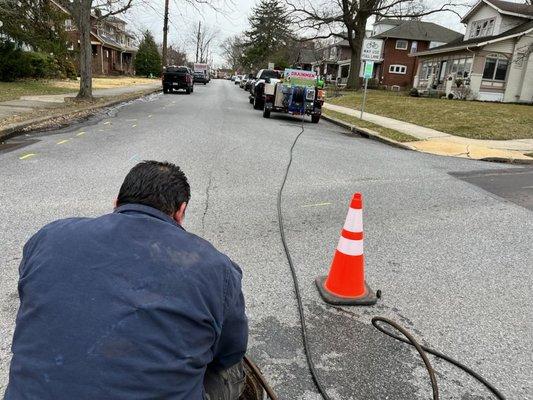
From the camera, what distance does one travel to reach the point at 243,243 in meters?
4.73

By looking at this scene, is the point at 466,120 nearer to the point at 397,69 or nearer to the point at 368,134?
the point at 368,134

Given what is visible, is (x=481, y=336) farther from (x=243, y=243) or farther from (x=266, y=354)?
(x=243, y=243)

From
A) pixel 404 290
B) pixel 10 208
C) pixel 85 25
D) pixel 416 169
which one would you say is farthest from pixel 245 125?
pixel 404 290

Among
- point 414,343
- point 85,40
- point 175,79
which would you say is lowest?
point 414,343

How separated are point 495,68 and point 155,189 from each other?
35.6m

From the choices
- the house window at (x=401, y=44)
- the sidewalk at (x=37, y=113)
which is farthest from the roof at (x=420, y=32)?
the sidewalk at (x=37, y=113)

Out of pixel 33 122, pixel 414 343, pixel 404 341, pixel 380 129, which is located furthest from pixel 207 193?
pixel 380 129

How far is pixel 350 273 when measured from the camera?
374 cm

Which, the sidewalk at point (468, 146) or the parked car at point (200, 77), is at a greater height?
the sidewalk at point (468, 146)

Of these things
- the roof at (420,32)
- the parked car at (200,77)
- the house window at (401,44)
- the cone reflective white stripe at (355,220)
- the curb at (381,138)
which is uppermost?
the roof at (420,32)

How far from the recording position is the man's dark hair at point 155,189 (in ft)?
6.08

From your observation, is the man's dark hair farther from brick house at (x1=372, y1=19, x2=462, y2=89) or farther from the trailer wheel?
brick house at (x1=372, y1=19, x2=462, y2=89)

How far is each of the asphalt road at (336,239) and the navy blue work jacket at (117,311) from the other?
129 centimetres

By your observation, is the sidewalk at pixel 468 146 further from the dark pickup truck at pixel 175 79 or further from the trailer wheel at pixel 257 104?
the dark pickup truck at pixel 175 79
